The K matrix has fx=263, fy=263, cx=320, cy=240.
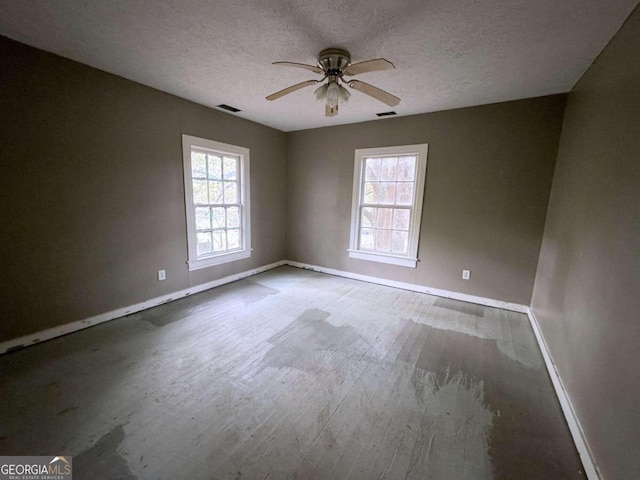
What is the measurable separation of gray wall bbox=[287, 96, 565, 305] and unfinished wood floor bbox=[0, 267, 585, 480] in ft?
2.59

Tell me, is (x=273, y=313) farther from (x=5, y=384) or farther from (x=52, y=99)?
(x=52, y=99)

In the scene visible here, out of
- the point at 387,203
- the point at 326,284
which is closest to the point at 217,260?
the point at 326,284

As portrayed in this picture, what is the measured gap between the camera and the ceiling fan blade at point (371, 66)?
5.54ft

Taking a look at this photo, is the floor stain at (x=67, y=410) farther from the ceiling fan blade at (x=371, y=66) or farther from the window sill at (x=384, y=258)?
the window sill at (x=384, y=258)

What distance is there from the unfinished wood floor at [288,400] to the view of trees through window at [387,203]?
148 centimetres

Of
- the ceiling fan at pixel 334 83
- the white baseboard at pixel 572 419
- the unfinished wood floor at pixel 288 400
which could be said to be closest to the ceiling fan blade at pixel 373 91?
the ceiling fan at pixel 334 83

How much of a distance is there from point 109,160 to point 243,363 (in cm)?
239

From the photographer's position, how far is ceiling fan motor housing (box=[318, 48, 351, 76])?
2.03m

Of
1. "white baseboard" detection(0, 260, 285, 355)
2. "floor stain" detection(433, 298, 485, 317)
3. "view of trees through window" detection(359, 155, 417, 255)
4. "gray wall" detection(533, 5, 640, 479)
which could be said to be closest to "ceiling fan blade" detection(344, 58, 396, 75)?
"gray wall" detection(533, 5, 640, 479)

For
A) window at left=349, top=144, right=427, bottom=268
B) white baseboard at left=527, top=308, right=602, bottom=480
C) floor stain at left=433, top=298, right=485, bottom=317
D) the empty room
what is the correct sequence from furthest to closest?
1. window at left=349, top=144, right=427, bottom=268
2. floor stain at left=433, top=298, right=485, bottom=317
3. the empty room
4. white baseboard at left=527, top=308, right=602, bottom=480

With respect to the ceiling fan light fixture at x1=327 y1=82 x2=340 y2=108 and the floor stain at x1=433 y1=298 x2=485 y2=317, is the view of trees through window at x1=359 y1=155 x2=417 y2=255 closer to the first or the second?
the floor stain at x1=433 y1=298 x2=485 y2=317

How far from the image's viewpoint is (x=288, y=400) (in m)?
1.77

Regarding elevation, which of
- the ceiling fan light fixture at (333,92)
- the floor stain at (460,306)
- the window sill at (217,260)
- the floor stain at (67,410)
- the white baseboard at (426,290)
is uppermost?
the ceiling fan light fixture at (333,92)

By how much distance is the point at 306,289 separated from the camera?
3887 mm
